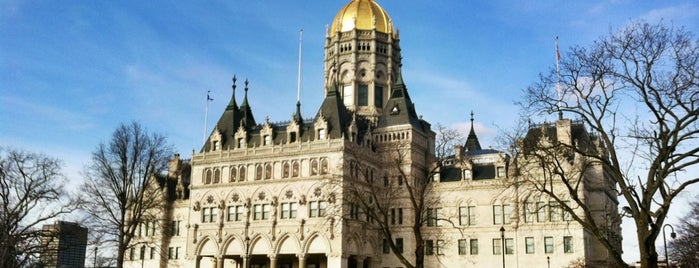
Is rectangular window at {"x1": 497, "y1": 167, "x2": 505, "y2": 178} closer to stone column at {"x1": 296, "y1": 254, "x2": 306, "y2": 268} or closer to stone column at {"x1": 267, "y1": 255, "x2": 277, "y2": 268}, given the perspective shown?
stone column at {"x1": 296, "y1": 254, "x2": 306, "y2": 268}

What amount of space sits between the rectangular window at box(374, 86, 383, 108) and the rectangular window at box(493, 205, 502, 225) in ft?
68.6

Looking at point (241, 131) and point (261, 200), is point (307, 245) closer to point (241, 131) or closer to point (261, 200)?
point (261, 200)

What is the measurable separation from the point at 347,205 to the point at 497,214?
589 inches

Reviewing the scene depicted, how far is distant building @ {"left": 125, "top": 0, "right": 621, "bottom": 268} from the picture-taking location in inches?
2581

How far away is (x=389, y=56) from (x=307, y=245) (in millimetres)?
29155

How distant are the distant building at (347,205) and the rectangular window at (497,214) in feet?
0.34

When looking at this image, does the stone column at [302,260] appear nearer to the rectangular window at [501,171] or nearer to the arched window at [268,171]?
the arched window at [268,171]

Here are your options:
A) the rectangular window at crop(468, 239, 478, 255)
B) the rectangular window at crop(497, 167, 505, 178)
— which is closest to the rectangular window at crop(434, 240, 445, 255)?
the rectangular window at crop(468, 239, 478, 255)

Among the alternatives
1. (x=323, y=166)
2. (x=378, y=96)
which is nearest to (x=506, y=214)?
(x=323, y=166)

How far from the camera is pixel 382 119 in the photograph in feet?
244

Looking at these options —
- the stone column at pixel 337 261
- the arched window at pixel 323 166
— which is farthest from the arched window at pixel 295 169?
the stone column at pixel 337 261

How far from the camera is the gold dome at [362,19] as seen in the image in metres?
86.8

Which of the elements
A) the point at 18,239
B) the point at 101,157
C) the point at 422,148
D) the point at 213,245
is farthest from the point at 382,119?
the point at 18,239

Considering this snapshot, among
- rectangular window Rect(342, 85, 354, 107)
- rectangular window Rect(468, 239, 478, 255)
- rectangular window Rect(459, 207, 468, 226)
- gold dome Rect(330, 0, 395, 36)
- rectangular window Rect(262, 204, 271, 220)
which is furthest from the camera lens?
gold dome Rect(330, 0, 395, 36)
